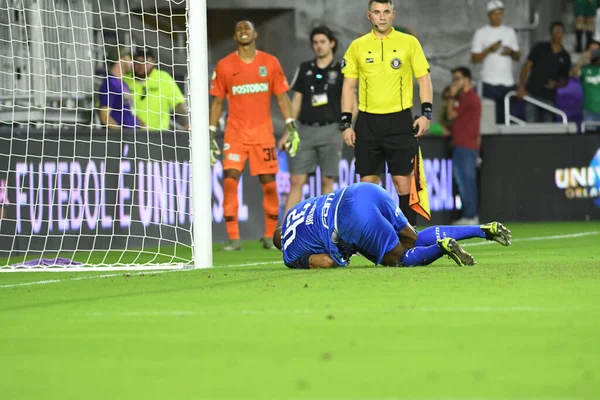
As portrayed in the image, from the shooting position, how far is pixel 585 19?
72.8 feet

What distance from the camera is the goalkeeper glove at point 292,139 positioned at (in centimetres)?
1350

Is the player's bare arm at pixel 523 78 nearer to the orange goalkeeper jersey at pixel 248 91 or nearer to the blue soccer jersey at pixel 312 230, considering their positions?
the orange goalkeeper jersey at pixel 248 91

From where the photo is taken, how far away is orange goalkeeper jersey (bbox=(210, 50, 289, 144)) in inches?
523

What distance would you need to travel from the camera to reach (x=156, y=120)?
15.4 meters

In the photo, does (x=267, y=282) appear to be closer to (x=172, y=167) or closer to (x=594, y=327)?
(x=594, y=327)

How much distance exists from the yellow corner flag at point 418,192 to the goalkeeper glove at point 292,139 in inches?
85.9

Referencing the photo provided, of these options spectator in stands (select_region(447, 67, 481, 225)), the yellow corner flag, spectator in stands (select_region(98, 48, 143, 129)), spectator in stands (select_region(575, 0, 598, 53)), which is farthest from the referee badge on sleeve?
spectator in stands (select_region(575, 0, 598, 53))

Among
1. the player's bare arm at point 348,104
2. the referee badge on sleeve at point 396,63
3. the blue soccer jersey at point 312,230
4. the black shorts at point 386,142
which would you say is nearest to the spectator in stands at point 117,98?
the player's bare arm at point 348,104

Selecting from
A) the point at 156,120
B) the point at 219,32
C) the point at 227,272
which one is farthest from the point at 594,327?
the point at 219,32

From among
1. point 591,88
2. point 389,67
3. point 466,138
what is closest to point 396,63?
point 389,67

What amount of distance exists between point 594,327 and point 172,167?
8990 mm

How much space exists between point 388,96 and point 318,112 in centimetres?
292

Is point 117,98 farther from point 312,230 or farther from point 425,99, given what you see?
point 312,230

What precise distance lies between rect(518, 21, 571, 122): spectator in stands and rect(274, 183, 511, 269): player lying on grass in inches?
436
